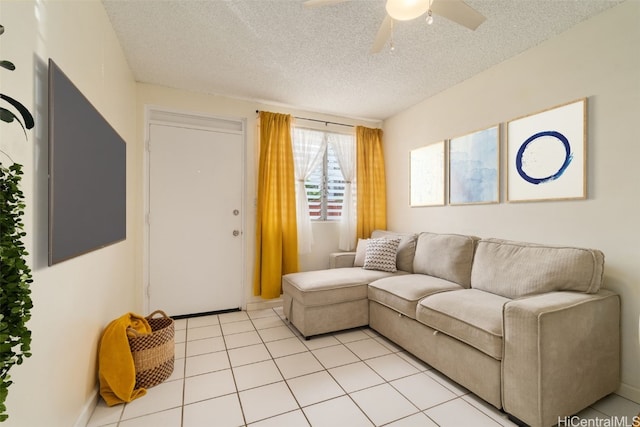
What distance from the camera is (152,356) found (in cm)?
195

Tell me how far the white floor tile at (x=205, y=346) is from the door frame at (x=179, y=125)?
32.1 inches

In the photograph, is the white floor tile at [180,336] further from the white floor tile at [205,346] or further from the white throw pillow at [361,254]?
the white throw pillow at [361,254]

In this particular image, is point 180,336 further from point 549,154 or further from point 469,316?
point 549,154

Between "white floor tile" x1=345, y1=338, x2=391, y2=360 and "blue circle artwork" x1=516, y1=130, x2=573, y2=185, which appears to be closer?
"blue circle artwork" x1=516, y1=130, x2=573, y2=185

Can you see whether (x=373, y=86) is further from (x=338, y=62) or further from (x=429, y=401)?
(x=429, y=401)

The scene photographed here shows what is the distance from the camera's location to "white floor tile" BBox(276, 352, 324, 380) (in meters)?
2.12

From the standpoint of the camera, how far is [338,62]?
2.60 meters

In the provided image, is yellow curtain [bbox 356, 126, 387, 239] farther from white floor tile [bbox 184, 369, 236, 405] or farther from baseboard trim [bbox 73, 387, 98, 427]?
baseboard trim [bbox 73, 387, 98, 427]

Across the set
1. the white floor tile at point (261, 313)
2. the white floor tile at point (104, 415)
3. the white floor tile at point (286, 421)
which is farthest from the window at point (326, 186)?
the white floor tile at point (104, 415)

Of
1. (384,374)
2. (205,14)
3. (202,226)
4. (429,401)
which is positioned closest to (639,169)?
(429,401)

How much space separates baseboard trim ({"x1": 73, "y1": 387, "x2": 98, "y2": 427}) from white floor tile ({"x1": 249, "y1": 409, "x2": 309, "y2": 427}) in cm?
92

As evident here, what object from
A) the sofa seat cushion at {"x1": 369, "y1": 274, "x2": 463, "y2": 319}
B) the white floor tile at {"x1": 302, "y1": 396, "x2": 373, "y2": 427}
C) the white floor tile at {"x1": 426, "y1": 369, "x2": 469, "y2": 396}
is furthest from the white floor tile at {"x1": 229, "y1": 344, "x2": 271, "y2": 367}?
the white floor tile at {"x1": 426, "y1": 369, "x2": 469, "y2": 396}

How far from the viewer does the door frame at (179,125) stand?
10.0 ft

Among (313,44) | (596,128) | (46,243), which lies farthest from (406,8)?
(46,243)
